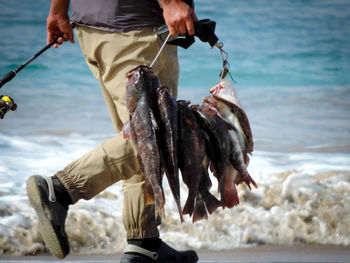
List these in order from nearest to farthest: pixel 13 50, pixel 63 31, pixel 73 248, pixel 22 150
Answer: pixel 63 31
pixel 73 248
pixel 22 150
pixel 13 50

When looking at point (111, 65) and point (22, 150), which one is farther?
point (22, 150)

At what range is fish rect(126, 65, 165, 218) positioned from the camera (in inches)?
82.7

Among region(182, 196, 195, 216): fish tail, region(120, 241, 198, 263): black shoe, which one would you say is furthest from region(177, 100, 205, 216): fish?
region(120, 241, 198, 263): black shoe

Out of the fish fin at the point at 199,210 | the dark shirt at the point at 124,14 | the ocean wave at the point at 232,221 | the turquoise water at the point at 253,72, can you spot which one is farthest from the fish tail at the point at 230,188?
the turquoise water at the point at 253,72

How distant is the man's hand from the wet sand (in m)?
1.53

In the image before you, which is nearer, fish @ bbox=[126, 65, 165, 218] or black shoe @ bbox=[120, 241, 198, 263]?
fish @ bbox=[126, 65, 165, 218]

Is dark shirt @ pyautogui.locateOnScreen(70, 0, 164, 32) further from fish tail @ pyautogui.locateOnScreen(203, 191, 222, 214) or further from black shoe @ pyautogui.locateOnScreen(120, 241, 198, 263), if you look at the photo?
black shoe @ pyautogui.locateOnScreen(120, 241, 198, 263)

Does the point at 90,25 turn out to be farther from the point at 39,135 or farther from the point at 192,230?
the point at 39,135

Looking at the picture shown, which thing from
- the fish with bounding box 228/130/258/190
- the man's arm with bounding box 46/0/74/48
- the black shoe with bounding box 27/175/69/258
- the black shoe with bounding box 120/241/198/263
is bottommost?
the black shoe with bounding box 120/241/198/263

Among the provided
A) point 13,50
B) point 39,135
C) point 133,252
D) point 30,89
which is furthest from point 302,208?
point 13,50

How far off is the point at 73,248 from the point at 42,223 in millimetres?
1382

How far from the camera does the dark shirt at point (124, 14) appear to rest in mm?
2443

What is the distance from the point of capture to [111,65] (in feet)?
8.11

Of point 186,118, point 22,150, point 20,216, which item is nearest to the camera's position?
point 186,118
